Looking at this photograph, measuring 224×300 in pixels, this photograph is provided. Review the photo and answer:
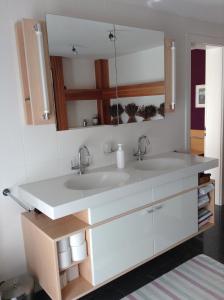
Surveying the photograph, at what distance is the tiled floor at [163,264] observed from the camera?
6.64ft

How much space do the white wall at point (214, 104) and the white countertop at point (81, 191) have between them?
1266 millimetres

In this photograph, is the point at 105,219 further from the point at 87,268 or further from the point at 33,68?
the point at 33,68

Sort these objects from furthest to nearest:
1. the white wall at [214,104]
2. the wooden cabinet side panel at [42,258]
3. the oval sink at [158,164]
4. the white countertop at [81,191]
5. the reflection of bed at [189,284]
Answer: the white wall at [214,104] < the oval sink at [158,164] < the reflection of bed at [189,284] < the wooden cabinet side panel at [42,258] < the white countertop at [81,191]

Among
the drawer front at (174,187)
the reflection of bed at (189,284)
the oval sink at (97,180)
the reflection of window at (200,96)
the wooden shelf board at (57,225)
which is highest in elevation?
the reflection of window at (200,96)

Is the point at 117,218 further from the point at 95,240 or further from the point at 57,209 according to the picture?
the point at 57,209

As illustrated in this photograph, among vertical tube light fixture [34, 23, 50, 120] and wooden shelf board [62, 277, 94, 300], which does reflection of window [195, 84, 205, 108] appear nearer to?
vertical tube light fixture [34, 23, 50, 120]

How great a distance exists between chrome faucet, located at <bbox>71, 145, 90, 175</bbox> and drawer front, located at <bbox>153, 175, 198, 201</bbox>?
0.58 metres

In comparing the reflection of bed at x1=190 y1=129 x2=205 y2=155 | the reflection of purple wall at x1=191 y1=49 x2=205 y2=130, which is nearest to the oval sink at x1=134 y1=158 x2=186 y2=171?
the reflection of bed at x1=190 y1=129 x2=205 y2=155

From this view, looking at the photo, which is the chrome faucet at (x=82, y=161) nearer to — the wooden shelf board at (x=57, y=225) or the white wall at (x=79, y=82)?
the white wall at (x=79, y=82)

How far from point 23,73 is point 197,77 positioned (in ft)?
11.2

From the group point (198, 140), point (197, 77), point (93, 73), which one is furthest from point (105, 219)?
point (197, 77)

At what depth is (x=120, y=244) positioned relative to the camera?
72.6 inches

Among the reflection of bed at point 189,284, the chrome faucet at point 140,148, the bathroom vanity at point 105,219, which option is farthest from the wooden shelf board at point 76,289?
the chrome faucet at point 140,148

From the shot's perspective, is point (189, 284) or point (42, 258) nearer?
point (42, 258)
